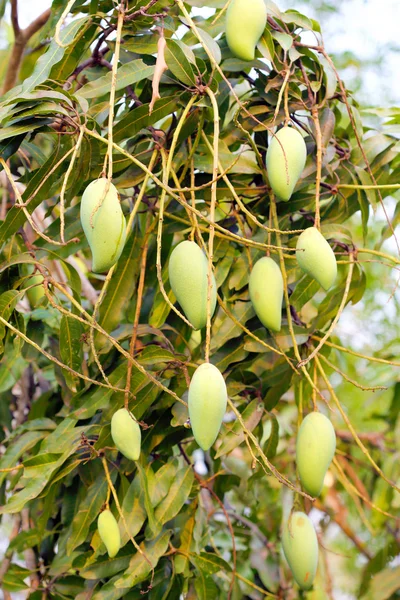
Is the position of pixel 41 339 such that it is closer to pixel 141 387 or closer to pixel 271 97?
pixel 141 387

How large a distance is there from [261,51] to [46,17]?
0.49 metres

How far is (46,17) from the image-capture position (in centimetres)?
113

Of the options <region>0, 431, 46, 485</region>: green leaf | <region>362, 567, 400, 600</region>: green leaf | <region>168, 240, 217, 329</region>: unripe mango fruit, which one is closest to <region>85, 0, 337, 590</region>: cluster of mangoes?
<region>168, 240, 217, 329</region>: unripe mango fruit

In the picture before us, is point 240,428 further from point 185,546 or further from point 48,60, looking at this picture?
point 48,60

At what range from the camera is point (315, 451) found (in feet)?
2.25

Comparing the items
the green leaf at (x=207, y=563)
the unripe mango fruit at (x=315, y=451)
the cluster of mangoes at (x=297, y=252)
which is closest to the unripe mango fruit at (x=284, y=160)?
the cluster of mangoes at (x=297, y=252)

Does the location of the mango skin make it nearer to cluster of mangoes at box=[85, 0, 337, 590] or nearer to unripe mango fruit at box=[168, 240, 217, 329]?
cluster of mangoes at box=[85, 0, 337, 590]

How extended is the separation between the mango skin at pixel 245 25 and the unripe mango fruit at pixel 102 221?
0.24 m

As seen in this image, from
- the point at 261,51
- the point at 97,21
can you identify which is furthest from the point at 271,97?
the point at 97,21

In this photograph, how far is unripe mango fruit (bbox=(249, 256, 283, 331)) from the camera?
2.30 feet

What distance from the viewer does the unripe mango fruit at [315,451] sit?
688 mm

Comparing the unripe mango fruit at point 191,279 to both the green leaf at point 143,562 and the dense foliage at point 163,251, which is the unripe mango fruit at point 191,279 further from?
the green leaf at point 143,562

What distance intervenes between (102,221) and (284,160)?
0.19 m

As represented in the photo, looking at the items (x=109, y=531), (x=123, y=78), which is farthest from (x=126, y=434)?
(x=123, y=78)
